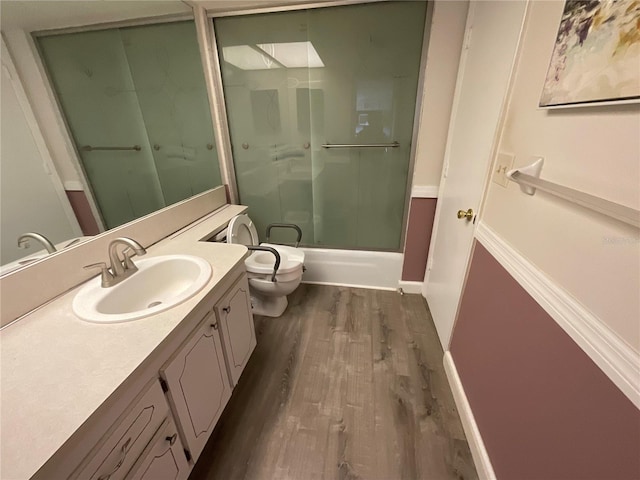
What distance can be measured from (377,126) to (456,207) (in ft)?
2.62

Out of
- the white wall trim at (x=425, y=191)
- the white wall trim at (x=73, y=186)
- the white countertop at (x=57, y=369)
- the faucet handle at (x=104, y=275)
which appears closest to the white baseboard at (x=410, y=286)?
the white wall trim at (x=425, y=191)

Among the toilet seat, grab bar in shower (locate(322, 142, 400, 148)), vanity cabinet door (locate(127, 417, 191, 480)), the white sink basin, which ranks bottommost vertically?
vanity cabinet door (locate(127, 417, 191, 480))

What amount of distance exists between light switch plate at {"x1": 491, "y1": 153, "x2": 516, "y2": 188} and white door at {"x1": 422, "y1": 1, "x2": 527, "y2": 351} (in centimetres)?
8

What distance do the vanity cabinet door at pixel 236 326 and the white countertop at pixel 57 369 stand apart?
21 centimetres

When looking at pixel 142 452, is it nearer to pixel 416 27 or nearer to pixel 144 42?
pixel 144 42

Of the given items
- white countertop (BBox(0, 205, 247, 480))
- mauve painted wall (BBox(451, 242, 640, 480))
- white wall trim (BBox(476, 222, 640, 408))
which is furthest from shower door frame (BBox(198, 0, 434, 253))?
white countertop (BBox(0, 205, 247, 480))

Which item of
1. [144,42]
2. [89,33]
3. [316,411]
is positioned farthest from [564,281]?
[144,42]

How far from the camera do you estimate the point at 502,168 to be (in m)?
0.99

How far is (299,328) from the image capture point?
184cm

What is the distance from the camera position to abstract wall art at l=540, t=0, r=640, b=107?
51 cm

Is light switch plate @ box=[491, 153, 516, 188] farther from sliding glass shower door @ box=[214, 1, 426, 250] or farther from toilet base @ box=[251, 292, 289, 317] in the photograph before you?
toilet base @ box=[251, 292, 289, 317]

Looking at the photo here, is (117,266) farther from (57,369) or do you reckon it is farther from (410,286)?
(410,286)

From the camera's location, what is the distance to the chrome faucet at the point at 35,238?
2.93 ft

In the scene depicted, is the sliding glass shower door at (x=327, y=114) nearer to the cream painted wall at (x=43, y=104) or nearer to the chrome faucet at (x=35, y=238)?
the cream painted wall at (x=43, y=104)
